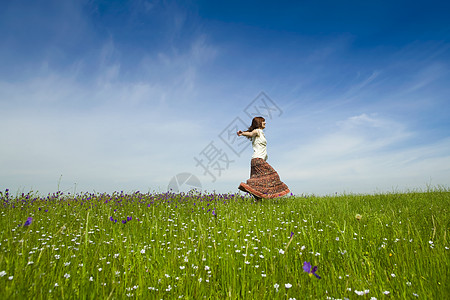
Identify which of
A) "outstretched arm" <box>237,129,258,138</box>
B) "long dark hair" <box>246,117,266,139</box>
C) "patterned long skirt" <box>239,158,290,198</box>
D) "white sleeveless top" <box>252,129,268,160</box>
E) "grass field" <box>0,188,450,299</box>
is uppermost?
"long dark hair" <box>246,117,266,139</box>

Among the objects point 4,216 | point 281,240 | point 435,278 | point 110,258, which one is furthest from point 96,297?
point 4,216

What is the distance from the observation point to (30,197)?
922 cm

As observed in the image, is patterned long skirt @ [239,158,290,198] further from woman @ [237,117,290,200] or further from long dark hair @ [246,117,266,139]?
long dark hair @ [246,117,266,139]

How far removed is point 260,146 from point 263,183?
1540 mm

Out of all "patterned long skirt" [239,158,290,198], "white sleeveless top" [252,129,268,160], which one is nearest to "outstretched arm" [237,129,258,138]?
"white sleeveless top" [252,129,268,160]

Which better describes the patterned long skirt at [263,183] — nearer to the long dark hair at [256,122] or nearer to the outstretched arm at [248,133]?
the outstretched arm at [248,133]

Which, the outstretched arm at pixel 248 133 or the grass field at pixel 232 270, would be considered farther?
the outstretched arm at pixel 248 133

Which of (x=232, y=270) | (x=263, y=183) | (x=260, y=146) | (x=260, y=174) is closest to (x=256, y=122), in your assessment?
(x=260, y=146)

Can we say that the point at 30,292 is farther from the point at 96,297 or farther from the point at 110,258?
the point at 110,258

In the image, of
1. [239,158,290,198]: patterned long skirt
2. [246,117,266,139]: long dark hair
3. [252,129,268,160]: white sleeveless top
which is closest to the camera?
[239,158,290,198]: patterned long skirt

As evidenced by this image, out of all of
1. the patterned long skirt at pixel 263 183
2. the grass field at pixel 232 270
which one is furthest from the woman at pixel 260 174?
the grass field at pixel 232 270

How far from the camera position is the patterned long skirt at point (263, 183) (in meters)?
9.89

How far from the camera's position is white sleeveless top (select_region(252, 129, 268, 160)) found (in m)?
10.5

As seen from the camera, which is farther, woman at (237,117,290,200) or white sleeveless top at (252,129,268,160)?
white sleeveless top at (252,129,268,160)
